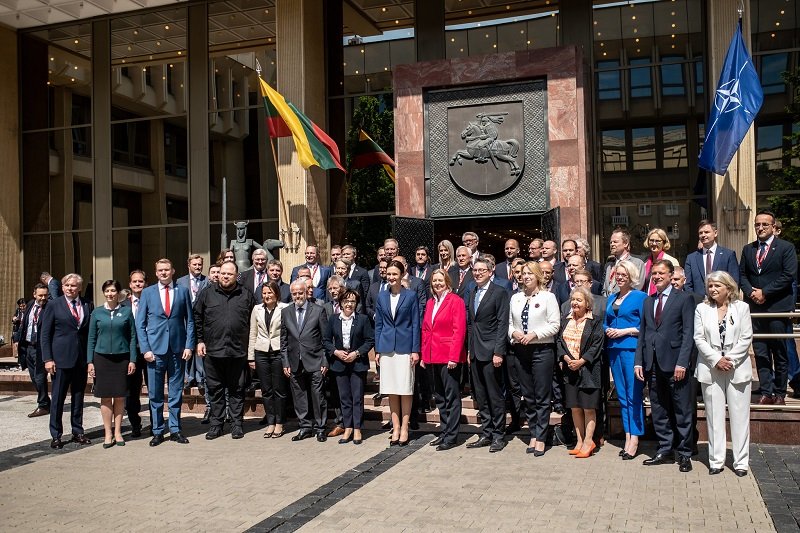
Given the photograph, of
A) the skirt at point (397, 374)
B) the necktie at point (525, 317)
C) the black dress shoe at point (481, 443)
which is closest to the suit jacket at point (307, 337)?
the skirt at point (397, 374)

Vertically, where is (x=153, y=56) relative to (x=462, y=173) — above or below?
above

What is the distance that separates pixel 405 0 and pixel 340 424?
10.8m

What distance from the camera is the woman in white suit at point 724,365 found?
24.0 ft

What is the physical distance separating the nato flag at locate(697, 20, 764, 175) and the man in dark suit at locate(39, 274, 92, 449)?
9.81m

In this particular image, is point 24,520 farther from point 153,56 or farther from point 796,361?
point 153,56

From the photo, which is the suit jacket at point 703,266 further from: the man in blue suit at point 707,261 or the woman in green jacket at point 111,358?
the woman in green jacket at point 111,358

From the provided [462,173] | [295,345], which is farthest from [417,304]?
[462,173]

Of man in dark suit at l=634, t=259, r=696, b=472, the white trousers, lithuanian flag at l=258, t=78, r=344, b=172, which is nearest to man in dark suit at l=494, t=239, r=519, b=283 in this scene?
man in dark suit at l=634, t=259, r=696, b=472

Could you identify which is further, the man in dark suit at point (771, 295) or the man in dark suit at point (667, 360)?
the man in dark suit at point (771, 295)

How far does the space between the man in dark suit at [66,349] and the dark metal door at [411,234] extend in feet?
20.3

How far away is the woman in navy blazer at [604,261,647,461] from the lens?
8047 mm

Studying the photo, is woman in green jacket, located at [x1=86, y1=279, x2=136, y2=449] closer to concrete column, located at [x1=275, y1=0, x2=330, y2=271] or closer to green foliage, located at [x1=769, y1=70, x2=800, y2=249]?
concrete column, located at [x1=275, y1=0, x2=330, y2=271]

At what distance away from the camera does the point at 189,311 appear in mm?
→ 9867

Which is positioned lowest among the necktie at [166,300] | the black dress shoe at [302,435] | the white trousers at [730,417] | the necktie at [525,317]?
the black dress shoe at [302,435]
